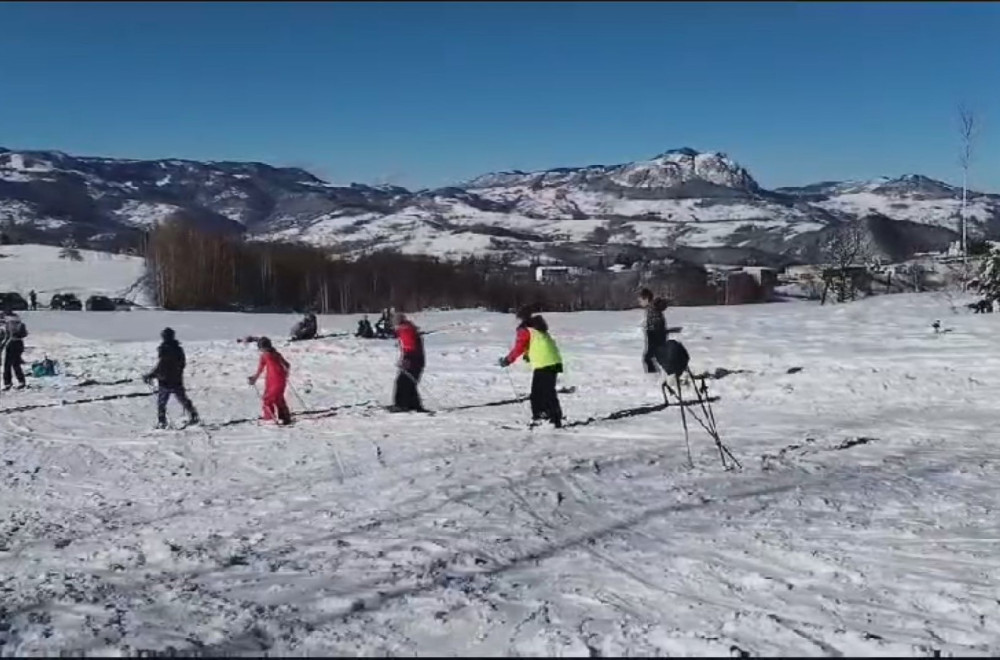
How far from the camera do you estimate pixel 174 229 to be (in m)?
82.0

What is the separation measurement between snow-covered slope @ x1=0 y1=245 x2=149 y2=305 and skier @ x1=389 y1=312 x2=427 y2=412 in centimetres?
5112

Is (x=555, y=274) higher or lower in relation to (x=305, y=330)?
higher

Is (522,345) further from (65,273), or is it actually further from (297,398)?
(65,273)

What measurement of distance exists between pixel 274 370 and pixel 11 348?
8853 mm

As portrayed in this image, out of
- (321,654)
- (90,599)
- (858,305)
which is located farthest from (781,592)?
(858,305)

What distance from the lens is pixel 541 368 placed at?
14320 millimetres

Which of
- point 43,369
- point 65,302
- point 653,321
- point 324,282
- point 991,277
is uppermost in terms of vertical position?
point 324,282

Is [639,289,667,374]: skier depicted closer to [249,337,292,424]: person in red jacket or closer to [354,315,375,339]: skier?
[249,337,292,424]: person in red jacket

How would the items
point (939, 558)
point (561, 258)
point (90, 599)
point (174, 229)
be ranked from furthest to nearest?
point (561, 258)
point (174, 229)
point (939, 558)
point (90, 599)

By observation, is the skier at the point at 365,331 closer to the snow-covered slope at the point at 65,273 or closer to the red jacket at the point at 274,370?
the red jacket at the point at 274,370

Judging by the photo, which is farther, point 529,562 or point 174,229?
point 174,229

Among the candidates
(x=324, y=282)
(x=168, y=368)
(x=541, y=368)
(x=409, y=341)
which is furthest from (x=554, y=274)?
(x=541, y=368)

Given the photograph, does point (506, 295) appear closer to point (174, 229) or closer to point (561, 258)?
point (174, 229)

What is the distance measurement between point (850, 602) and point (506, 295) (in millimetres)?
100704
